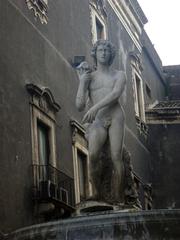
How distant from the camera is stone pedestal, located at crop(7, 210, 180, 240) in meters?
9.09

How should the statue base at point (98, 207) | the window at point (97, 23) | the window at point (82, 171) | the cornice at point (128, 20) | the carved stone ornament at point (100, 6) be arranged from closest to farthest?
the statue base at point (98, 207), the window at point (82, 171), the window at point (97, 23), the carved stone ornament at point (100, 6), the cornice at point (128, 20)

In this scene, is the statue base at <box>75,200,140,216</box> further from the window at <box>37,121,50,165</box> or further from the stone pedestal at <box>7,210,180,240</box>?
the window at <box>37,121,50,165</box>

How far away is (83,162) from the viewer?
1858 centimetres

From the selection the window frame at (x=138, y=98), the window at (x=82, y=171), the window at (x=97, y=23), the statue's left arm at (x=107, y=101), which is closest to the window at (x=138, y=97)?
the window frame at (x=138, y=98)

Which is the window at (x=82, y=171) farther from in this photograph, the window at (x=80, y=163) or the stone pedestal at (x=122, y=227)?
the stone pedestal at (x=122, y=227)

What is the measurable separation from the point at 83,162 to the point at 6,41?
4649 millimetres

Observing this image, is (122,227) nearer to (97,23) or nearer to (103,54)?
(103,54)

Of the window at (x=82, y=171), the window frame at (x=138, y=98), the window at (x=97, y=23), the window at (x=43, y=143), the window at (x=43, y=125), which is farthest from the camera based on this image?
the window frame at (x=138, y=98)

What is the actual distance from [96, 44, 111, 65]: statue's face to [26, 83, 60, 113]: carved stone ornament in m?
4.62

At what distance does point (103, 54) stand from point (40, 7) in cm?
634

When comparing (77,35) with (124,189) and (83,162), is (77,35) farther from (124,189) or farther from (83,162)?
(124,189)

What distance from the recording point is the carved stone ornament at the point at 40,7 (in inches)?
650

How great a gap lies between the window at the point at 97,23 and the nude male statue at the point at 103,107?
10.1 metres

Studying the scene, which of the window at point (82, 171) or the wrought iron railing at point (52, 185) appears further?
the window at point (82, 171)
